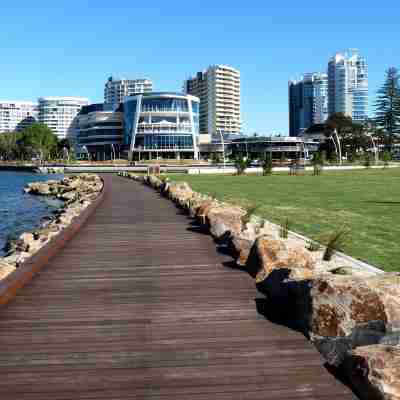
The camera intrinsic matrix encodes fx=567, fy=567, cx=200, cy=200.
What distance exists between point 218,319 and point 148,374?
67.0 inches

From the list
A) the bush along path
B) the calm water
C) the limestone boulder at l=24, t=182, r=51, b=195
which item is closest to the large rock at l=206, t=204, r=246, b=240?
the bush along path

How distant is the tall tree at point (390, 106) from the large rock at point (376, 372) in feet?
351

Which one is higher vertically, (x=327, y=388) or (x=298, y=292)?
(x=298, y=292)

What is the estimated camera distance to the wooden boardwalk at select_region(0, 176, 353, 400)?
4.37 meters

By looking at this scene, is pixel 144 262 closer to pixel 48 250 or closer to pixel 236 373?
pixel 48 250

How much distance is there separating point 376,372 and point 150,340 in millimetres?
2355

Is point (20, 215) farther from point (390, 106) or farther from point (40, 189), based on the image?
point (390, 106)

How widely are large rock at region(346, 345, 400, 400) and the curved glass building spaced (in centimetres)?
14223

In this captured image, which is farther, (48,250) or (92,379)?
(48,250)

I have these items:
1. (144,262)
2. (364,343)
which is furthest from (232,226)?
(364,343)

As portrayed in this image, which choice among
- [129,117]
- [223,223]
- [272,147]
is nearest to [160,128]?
[129,117]

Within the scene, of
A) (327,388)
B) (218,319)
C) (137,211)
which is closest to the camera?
(327,388)

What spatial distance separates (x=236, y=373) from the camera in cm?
464

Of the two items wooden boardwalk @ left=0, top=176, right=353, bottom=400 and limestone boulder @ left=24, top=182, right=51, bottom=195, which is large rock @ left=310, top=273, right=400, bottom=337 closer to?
wooden boardwalk @ left=0, top=176, right=353, bottom=400
